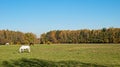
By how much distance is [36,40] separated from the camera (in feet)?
414

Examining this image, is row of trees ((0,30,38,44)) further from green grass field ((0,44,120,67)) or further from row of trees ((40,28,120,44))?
green grass field ((0,44,120,67))

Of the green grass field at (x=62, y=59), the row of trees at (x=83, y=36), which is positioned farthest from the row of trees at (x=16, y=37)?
the green grass field at (x=62, y=59)

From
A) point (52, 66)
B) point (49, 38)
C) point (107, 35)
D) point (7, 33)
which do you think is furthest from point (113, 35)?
point (52, 66)

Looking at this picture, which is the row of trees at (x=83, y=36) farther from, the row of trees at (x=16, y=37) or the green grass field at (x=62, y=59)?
the green grass field at (x=62, y=59)

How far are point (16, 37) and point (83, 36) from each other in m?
38.7

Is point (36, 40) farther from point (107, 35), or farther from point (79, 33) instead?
point (107, 35)

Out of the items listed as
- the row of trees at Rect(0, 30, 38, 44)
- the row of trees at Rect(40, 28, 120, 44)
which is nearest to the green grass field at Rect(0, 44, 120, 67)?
the row of trees at Rect(40, 28, 120, 44)

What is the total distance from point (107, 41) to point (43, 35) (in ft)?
128

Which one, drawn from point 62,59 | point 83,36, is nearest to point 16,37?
point 83,36

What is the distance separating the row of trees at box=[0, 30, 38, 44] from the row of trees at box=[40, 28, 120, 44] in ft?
25.6

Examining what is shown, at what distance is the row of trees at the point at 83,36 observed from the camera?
117 meters

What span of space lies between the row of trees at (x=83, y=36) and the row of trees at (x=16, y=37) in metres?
7.81

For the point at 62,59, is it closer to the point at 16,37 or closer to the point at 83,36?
the point at 83,36

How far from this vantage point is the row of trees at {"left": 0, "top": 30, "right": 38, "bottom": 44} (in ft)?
396
